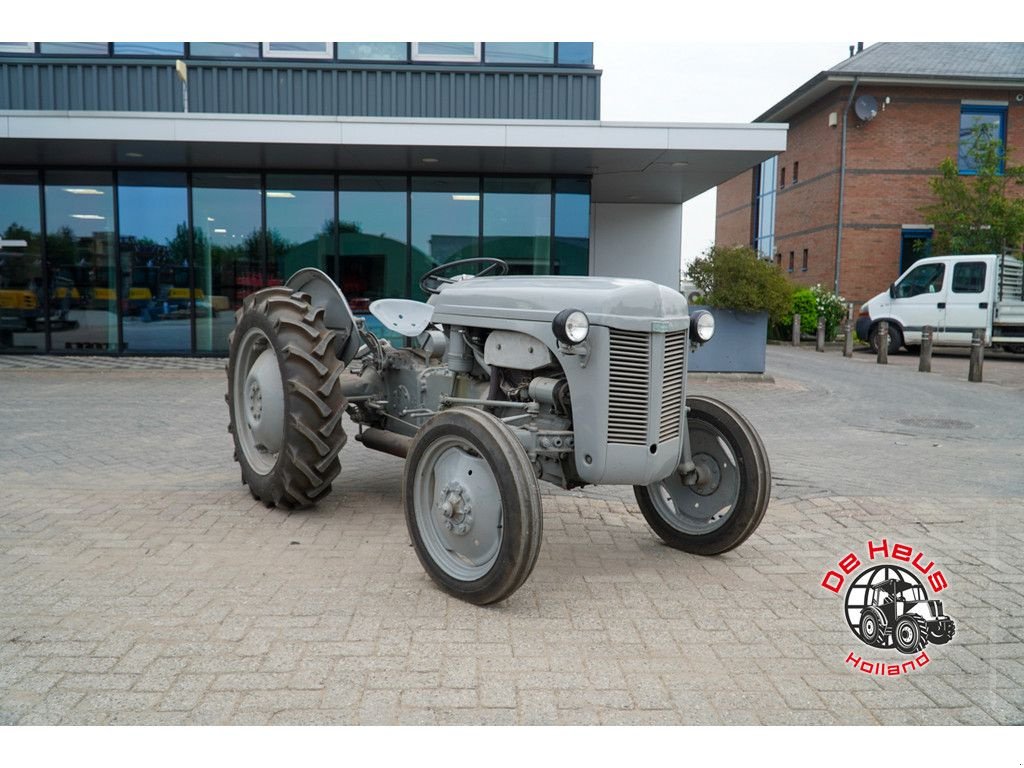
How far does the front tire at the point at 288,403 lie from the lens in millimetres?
5176

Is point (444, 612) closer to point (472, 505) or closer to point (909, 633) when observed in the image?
point (472, 505)

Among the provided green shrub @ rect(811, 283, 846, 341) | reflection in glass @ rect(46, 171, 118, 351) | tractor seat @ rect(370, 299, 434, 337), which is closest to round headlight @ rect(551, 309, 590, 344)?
tractor seat @ rect(370, 299, 434, 337)

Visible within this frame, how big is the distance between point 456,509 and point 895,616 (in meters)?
1.94

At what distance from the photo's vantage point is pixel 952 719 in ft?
9.61

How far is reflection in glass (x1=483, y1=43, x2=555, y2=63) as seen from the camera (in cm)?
1447

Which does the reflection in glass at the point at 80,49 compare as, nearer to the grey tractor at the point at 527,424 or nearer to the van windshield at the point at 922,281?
the grey tractor at the point at 527,424

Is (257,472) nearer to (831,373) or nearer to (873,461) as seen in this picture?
(873,461)

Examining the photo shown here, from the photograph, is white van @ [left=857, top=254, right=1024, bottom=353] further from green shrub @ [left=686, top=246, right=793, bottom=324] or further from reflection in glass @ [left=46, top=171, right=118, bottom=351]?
reflection in glass @ [left=46, top=171, right=118, bottom=351]

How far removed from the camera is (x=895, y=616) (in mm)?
3461

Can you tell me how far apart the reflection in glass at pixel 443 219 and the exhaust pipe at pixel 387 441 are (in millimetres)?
9393

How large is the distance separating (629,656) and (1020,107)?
30956 mm

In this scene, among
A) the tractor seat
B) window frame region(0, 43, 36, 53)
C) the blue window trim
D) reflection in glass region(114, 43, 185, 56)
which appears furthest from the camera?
the blue window trim

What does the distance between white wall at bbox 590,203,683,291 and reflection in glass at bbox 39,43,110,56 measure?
973 centimetres

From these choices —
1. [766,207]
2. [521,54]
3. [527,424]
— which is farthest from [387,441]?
[766,207]
